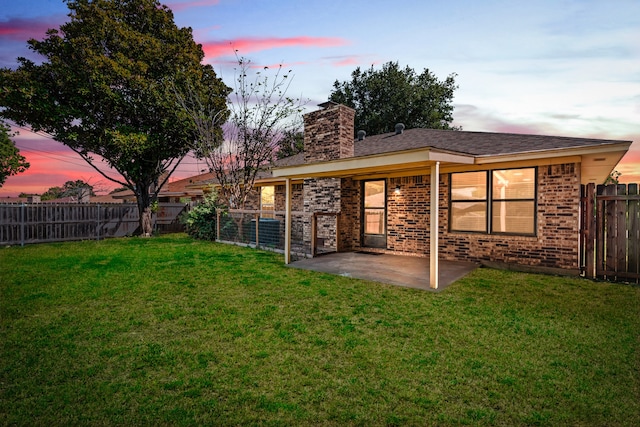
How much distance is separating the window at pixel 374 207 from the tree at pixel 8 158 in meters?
38.2

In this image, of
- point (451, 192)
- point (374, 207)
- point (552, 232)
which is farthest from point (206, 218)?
point (552, 232)

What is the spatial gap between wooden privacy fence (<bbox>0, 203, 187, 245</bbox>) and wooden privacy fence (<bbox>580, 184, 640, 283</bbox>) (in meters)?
17.3

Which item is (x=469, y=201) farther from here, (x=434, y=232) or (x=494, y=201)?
(x=434, y=232)

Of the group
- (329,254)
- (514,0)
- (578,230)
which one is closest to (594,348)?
(578,230)

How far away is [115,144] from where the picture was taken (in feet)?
44.1

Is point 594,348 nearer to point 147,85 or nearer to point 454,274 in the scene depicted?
point 454,274

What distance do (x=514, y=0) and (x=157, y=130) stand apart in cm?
1443

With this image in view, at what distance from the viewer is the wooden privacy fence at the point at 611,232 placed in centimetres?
615

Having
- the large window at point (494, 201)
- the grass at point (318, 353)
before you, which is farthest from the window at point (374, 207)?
the grass at point (318, 353)

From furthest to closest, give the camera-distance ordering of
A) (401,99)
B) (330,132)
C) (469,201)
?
(401,99) → (330,132) → (469,201)

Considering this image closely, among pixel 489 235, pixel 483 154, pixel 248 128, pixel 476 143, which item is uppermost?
pixel 248 128

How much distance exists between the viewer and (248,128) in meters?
13.1

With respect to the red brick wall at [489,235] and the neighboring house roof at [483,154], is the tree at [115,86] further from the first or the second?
the red brick wall at [489,235]

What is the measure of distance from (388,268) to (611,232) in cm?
450
